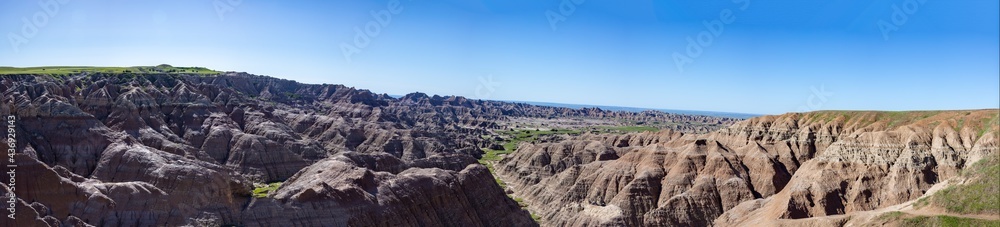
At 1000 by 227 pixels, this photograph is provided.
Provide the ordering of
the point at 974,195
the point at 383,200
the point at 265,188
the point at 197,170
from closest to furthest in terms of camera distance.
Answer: the point at 974,195
the point at 197,170
the point at 383,200
the point at 265,188

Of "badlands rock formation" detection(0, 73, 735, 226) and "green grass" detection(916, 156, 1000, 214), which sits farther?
"green grass" detection(916, 156, 1000, 214)

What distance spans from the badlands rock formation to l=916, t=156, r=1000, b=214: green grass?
4330cm

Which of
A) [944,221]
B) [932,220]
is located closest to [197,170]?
[932,220]

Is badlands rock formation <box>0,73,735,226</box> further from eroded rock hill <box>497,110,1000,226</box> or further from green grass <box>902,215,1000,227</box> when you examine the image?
green grass <box>902,215,1000,227</box>

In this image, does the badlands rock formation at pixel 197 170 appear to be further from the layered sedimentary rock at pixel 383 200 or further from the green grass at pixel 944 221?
the green grass at pixel 944 221

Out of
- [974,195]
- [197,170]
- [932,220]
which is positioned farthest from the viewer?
[197,170]

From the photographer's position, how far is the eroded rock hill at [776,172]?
250 feet

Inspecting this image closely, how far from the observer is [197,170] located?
6178 cm

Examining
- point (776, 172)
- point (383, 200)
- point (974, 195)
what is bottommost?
point (776, 172)

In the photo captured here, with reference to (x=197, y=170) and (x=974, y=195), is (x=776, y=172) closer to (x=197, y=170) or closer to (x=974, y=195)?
(x=974, y=195)

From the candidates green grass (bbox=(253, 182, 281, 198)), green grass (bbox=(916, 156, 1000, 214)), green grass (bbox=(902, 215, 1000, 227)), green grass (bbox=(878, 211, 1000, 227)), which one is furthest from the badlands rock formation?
green grass (bbox=(916, 156, 1000, 214))

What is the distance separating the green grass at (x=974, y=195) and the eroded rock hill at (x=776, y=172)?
1489cm

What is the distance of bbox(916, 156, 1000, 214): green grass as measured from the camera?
5441cm

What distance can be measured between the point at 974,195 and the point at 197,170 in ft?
243
